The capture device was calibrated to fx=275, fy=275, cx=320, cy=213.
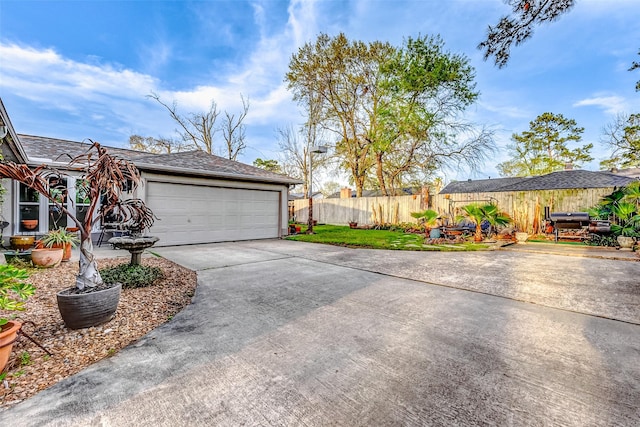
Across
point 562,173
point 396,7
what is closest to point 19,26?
point 396,7

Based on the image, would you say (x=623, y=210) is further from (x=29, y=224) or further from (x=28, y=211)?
(x=28, y=211)

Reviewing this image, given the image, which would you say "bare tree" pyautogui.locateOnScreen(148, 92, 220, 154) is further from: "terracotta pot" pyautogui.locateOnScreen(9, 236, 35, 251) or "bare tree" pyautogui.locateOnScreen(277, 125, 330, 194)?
"terracotta pot" pyautogui.locateOnScreen(9, 236, 35, 251)

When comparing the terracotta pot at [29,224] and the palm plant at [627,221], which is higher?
the palm plant at [627,221]

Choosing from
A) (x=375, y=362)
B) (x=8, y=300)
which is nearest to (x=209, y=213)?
(x=8, y=300)

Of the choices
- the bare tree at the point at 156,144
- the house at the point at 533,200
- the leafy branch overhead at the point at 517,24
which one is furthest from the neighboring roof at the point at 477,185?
the bare tree at the point at 156,144

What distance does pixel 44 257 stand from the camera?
5090 mm

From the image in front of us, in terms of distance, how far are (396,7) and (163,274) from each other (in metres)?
10.9

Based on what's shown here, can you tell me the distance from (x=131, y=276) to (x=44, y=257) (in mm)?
2470

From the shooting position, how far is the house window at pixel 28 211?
7988 millimetres

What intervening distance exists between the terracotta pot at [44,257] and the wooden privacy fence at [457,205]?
12.7 m

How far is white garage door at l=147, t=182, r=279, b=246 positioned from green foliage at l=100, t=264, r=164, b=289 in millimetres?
4119

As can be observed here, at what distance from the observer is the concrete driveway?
1.63 metres

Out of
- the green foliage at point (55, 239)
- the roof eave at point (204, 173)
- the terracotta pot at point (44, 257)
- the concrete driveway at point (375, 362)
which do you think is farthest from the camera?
the roof eave at point (204, 173)

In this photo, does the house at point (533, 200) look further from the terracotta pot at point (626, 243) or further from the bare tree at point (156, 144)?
the bare tree at point (156, 144)
